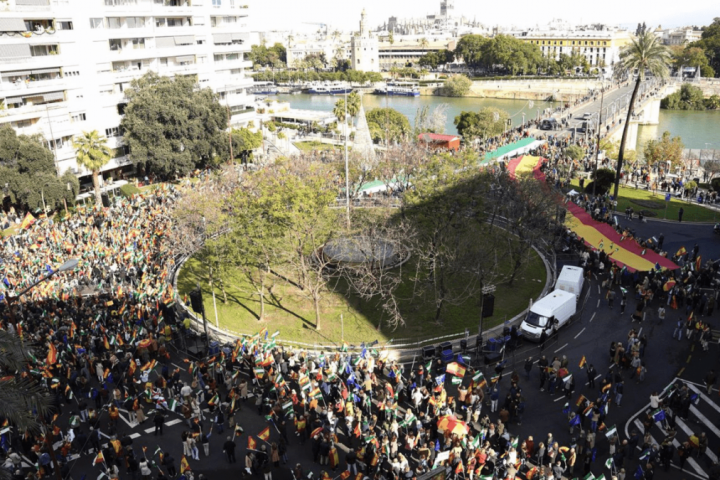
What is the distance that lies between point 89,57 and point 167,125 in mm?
9193

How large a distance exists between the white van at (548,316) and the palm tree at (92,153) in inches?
1370

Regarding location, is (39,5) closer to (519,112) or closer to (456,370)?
(456,370)

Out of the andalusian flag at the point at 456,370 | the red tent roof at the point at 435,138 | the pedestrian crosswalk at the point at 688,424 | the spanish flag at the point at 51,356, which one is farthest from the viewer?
the red tent roof at the point at 435,138

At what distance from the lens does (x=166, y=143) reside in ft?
164

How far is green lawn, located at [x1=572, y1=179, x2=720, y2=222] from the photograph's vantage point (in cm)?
4088

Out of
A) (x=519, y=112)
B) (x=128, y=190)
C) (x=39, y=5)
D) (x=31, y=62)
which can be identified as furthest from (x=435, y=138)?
(x=519, y=112)

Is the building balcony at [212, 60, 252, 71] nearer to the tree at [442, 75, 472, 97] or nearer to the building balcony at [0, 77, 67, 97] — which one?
the building balcony at [0, 77, 67, 97]

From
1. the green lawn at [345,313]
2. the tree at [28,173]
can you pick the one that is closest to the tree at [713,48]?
the green lawn at [345,313]

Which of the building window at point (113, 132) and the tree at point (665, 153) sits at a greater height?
the building window at point (113, 132)

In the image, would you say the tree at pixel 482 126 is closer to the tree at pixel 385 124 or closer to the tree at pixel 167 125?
the tree at pixel 385 124

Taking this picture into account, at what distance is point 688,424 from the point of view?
63.8ft

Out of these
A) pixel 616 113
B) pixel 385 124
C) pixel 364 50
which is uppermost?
pixel 364 50

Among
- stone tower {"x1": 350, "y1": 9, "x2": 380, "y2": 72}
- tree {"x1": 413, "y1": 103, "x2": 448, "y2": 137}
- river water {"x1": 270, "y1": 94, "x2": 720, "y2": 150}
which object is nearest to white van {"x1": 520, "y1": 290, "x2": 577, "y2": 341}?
river water {"x1": 270, "y1": 94, "x2": 720, "y2": 150}

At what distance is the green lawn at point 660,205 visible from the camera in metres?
40.9
